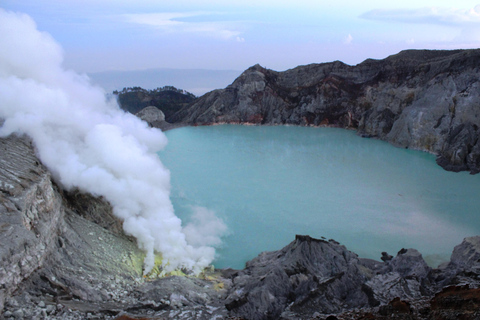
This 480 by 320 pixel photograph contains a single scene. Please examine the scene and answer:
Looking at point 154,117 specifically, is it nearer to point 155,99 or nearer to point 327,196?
point 155,99

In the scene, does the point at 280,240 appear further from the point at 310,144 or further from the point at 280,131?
the point at 280,131

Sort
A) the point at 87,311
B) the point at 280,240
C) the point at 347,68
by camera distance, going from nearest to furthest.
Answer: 1. the point at 87,311
2. the point at 280,240
3. the point at 347,68

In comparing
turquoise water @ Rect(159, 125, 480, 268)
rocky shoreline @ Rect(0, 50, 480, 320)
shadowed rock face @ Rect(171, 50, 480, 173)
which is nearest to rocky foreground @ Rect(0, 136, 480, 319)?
rocky shoreline @ Rect(0, 50, 480, 320)

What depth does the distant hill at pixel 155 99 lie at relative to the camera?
122 ft

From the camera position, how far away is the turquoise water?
1120 centimetres

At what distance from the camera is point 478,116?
19734 millimetres

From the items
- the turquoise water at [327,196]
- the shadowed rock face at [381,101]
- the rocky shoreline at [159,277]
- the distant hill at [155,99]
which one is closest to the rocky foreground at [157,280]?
the rocky shoreline at [159,277]

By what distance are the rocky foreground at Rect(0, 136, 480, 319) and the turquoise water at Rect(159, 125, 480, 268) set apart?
2252 millimetres

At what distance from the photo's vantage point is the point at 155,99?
3919 cm

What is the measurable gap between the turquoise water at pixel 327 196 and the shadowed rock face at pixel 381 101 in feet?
5.00

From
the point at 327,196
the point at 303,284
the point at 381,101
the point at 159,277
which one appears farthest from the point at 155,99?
the point at 303,284

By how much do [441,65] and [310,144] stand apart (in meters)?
9.40

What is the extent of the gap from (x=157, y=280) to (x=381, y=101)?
23.4m

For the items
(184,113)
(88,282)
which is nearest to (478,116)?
(88,282)
